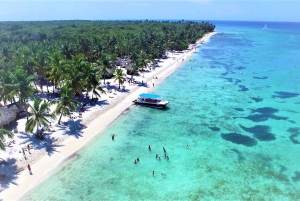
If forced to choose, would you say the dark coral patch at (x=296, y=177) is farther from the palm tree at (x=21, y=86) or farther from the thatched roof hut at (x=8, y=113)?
the thatched roof hut at (x=8, y=113)

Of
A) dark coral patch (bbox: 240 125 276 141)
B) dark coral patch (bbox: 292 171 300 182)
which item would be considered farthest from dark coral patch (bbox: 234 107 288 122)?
dark coral patch (bbox: 292 171 300 182)

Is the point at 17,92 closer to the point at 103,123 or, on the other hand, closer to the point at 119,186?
the point at 103,123

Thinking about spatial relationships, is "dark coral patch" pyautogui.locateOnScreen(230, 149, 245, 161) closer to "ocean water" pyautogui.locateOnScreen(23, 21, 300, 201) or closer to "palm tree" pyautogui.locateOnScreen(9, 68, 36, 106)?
"ocean water" pyautogui.locateOnScreen(23, 21, 300, 201)

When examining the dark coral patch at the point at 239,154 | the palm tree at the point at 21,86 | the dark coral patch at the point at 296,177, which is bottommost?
the dark coral patch at the point at 296,177

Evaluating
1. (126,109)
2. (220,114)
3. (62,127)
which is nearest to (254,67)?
(220,114)

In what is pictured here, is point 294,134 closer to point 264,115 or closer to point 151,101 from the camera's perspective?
point 264,115

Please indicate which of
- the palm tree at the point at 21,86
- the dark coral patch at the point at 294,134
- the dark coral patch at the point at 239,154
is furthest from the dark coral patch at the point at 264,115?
the palm tree at the point at 21,86

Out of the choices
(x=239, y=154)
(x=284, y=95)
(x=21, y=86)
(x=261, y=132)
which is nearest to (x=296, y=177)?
(x=239, y=154)
